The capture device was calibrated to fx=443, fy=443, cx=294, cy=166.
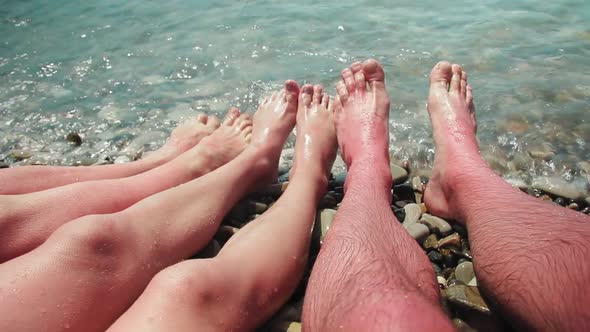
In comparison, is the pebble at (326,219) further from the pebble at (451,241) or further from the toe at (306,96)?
the toe at (306,96)

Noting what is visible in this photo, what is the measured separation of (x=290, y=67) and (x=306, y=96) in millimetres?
1066

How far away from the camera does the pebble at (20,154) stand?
332 cm

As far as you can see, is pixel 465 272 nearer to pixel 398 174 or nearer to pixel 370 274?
pixel 370 274

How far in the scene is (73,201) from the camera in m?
1.81

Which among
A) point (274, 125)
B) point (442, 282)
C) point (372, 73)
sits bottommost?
point (442, 282)

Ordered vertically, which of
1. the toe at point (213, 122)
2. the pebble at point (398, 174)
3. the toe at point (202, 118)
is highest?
the toe at point (202, 118)

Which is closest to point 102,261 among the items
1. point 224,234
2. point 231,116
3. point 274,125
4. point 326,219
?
point 224,234

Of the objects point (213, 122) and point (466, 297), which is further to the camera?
point (213, 122)

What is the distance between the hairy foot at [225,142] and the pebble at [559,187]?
72.9 inches

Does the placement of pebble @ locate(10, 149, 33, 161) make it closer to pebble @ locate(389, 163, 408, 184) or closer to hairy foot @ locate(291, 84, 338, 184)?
hairy foot @ locate(291, 84, 338, 184)

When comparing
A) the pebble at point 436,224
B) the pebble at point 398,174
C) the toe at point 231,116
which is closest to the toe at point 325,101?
the toe at point 231,116

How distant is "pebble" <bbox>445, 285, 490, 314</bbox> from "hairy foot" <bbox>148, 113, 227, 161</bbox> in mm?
1800

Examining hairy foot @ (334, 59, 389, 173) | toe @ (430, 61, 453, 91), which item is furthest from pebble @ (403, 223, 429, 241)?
toe @ (430, 61, 453, 91)

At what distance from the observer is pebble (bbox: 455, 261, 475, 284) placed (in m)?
1.88
